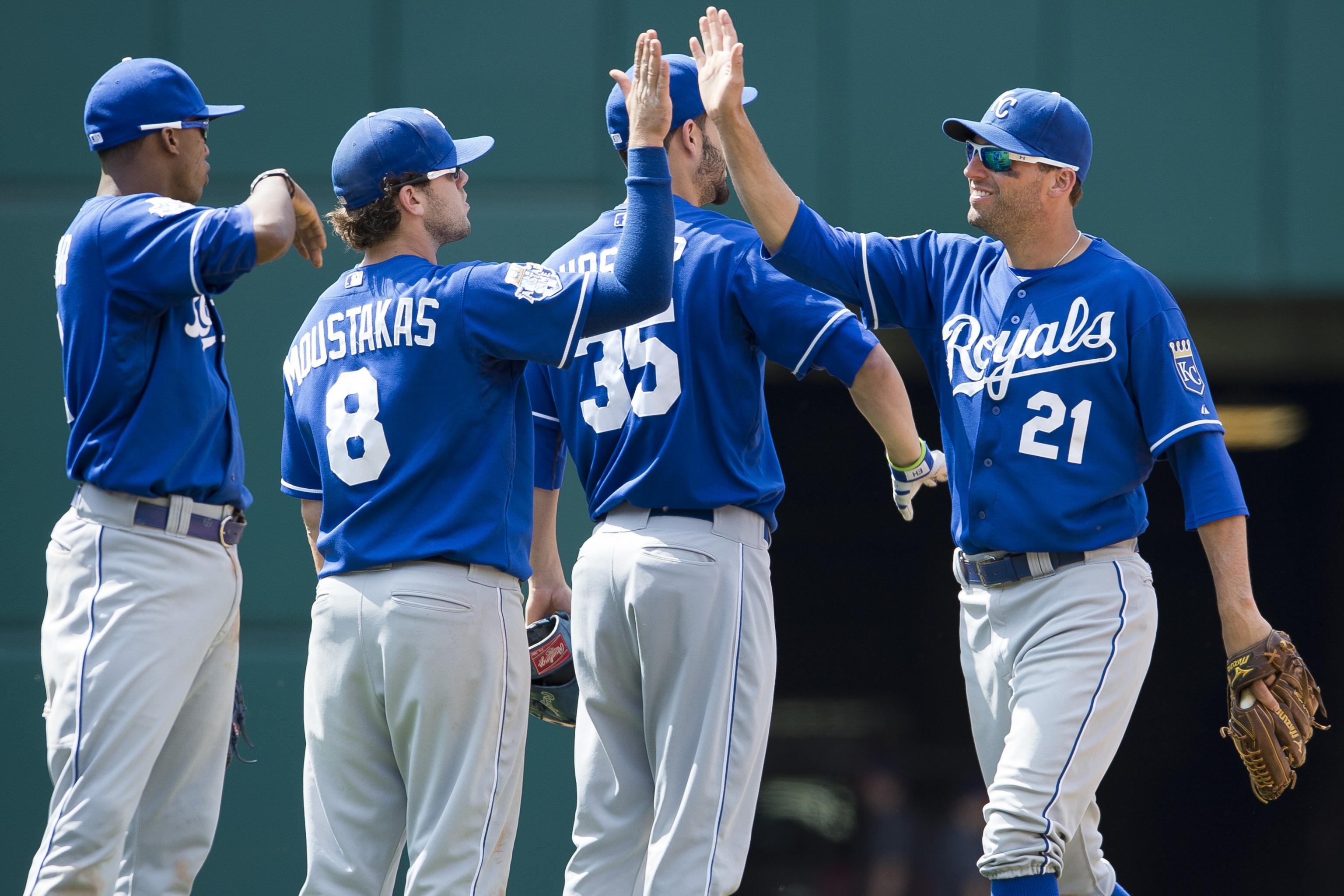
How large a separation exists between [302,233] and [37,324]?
7.41 ft

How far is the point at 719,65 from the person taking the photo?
3586 mm

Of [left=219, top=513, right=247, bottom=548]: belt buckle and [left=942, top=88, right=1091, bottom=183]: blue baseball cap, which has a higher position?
[left=942, top=88, right=1091, bottom=183]: blue baseball cap

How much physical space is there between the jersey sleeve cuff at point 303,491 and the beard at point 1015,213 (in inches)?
74.5

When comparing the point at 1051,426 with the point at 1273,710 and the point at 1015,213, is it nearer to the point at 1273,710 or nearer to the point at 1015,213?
the point at 1015,213

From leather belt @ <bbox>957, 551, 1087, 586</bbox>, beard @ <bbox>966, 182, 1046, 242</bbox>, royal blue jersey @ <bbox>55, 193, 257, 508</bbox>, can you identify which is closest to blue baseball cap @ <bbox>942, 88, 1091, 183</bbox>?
beard @ <bbox>966, 182, 1046, 242</bbox>

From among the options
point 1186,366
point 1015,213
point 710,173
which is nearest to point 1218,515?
point 1186,366

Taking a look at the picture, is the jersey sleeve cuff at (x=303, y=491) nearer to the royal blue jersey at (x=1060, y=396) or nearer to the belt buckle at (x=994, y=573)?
the royal blue jersey at (x=1060, y=396)

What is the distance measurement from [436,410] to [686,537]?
29.2 inches

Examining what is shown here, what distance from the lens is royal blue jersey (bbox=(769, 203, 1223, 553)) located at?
3.49 meters

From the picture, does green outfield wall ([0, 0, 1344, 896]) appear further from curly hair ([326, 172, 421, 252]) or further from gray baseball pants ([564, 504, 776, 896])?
curly hair ([326, 172, 421, 252])

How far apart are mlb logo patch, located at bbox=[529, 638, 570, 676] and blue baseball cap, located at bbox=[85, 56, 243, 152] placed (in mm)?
1720

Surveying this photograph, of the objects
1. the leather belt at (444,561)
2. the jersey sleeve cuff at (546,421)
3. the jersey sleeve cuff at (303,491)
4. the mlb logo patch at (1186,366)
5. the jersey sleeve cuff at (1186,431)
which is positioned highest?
the mlb logo patch at (1186,366)

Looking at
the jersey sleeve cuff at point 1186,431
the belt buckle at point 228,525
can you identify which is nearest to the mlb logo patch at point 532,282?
the belt buckle at point 228,525

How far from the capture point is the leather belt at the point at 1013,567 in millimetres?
3518
